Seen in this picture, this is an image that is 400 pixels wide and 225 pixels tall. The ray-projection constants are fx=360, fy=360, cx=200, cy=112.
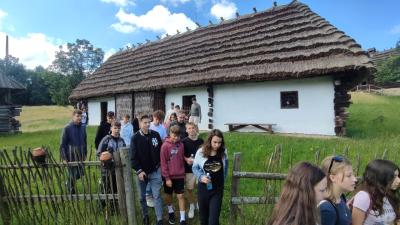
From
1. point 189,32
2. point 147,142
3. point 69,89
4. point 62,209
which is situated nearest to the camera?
point 62,209

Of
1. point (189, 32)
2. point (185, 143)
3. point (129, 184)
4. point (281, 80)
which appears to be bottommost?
point (129, 184)

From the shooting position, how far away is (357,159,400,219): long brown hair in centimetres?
307

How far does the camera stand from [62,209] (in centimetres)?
460

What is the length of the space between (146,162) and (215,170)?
111 cm

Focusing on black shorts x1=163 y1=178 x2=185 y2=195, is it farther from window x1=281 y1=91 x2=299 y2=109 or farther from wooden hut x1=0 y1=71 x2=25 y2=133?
wooden hut x1=0 y1=71 x2=25 y2=133

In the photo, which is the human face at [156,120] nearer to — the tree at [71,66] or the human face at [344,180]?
the human face at [344,180]

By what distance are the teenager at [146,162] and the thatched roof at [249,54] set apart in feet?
24.1

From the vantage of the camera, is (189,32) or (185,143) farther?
(189,32)

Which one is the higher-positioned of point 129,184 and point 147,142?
point 147,142

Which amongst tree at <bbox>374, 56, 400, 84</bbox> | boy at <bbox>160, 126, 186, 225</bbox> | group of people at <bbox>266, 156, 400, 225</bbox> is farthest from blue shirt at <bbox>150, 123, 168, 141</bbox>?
tree at <bbox>374, 56, 400, 84</bbox>

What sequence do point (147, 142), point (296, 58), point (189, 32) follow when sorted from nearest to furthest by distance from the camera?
point (147, 142) → point (296, 58) → point (189, 32)

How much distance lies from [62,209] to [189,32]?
15.6 m

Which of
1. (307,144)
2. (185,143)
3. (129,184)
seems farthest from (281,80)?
(129,184)

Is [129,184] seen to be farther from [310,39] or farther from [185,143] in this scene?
[310,39]
